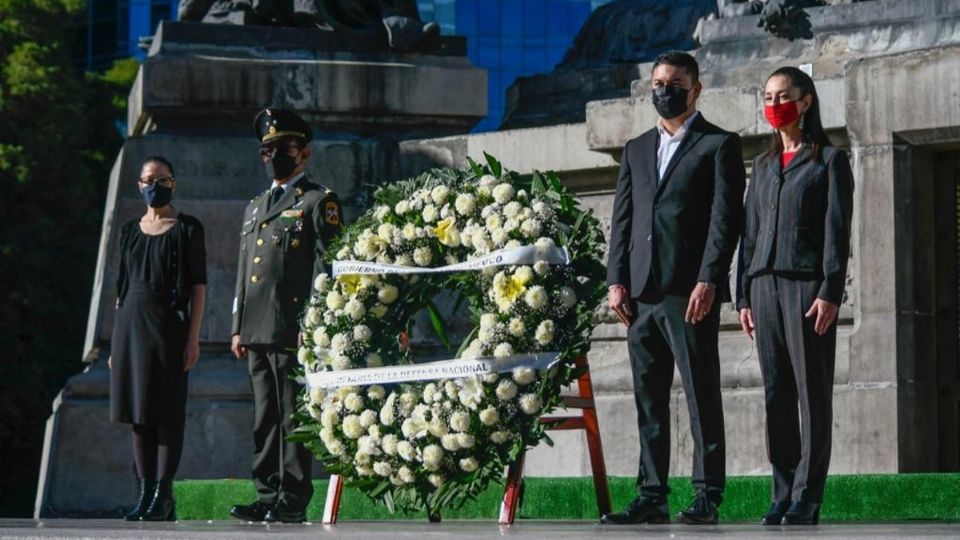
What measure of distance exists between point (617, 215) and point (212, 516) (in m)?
4.76

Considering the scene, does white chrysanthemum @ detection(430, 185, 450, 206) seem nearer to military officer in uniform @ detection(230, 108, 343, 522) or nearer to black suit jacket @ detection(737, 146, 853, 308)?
military officer in uniform @ detection(230, 108, 343, 522)

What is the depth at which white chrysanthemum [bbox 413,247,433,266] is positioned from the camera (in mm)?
10844

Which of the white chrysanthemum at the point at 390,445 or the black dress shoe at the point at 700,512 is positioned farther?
the white chrysanthemum at the point at 390,445

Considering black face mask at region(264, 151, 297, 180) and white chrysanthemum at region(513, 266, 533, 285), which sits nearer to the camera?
white chrysanthemum at region(513, 266, 533, 285)

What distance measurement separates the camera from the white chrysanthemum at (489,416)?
10.4 m

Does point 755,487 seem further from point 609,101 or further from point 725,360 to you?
point 609,101

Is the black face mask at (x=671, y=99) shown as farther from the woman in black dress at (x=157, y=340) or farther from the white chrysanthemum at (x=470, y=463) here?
the woman in black dress at (x=157, y=340)

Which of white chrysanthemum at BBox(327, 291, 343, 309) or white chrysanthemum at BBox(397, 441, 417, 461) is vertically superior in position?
white chrysanthemum at BBox(327, 291, 343, 309)

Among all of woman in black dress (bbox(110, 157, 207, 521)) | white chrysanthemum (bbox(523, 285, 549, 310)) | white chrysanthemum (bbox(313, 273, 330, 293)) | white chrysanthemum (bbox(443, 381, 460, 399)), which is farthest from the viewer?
woman in black dress (bbox(110, 157, 207, 521))

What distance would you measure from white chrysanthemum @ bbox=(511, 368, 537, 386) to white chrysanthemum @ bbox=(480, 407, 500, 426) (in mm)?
167

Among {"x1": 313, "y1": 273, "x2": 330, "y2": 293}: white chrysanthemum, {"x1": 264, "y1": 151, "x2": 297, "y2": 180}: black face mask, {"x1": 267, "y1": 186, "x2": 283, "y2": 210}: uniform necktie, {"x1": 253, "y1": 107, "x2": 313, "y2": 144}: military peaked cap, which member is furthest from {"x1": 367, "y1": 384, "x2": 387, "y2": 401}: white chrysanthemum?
{"x1": 253, "y1": 107, "x2": 313, "y2": 144}: military peaked cap

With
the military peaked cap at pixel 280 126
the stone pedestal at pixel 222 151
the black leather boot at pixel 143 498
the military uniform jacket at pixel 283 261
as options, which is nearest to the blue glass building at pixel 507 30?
the stone pedestal at pixel 222 151

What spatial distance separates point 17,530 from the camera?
10250 mm

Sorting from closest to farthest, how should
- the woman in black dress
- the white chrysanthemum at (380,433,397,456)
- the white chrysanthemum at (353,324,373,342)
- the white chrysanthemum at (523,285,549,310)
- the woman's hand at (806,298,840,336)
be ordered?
the woman's hand at (806,298,840,336) < the white chrysanthemum at (523,285,549,310) < the white chrysanthemum at (380,433,397,456) < the white chrysanthemum at (353,324,373,342) < the woman in black dress
